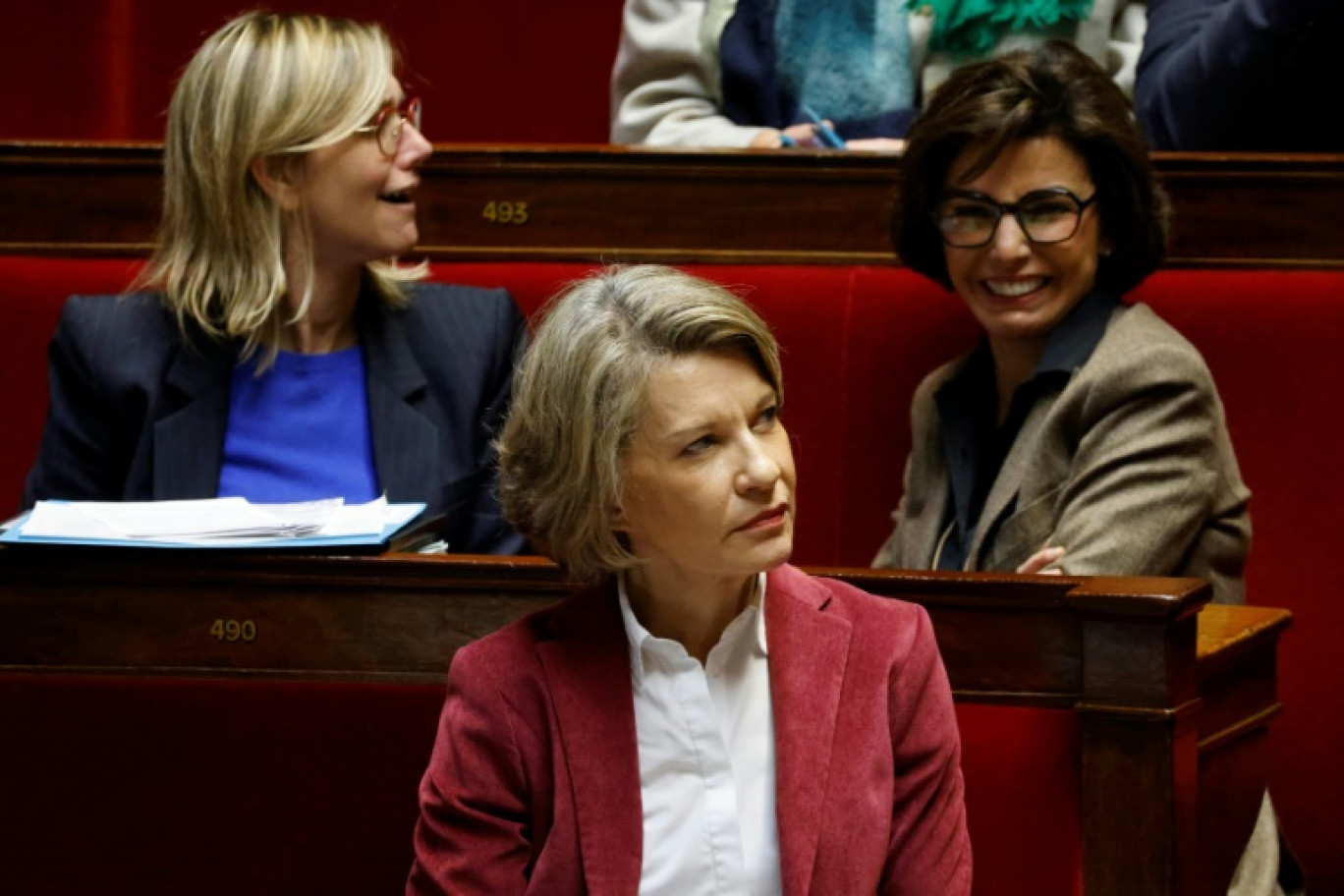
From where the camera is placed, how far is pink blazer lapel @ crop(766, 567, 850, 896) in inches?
40.5

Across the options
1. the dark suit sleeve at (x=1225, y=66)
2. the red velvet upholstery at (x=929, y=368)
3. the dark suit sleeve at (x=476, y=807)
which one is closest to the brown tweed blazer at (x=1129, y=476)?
the red velvet upholstery at (x=929, y=368)

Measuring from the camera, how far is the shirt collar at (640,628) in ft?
3.52

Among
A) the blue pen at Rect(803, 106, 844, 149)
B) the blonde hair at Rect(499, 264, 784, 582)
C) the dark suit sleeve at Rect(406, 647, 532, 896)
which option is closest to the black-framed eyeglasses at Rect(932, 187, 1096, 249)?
the blue pen at Rect(803, 106, 844, 149)

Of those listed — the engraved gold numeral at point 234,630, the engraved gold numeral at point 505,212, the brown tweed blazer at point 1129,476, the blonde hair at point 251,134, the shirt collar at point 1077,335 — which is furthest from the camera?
the engraved gold numeral at point 505,212

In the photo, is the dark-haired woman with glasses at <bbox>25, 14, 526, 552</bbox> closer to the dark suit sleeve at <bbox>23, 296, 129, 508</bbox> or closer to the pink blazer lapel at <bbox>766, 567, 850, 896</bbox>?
the dark suit sleeve at <bbox>23, 296, 129, 508</bbox>

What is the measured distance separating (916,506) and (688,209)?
0.40 m

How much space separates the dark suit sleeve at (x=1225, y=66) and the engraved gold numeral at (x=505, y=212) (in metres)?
0.58

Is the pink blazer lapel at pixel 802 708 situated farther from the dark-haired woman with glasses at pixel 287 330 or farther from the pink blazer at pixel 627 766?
the dark-haired woman with glasses at pixel 287 330

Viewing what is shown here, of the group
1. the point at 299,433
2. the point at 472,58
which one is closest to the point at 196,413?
the point at 299,433

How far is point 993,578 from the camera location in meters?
1.21

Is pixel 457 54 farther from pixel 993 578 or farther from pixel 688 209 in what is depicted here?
pixel 993 578

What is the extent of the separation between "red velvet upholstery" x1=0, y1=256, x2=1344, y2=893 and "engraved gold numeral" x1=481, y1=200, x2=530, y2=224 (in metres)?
0.04

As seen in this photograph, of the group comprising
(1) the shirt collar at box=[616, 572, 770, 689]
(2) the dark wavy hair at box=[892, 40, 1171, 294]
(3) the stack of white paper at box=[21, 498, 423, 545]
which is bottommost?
(1) the shirt collar at box=[616, 572, 770, 689]

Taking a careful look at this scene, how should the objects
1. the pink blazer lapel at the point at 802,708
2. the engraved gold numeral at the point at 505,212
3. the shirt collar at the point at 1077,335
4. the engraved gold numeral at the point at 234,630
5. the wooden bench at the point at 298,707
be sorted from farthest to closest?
the engraved gold numeral at the point at 505,212 → the shirt collar at the point at 1077,335 → the engraved gold numeral at the point at 234,630 → the wooden bench at the point at 298,707 → the pink blazer lapel at the point at 802,708
